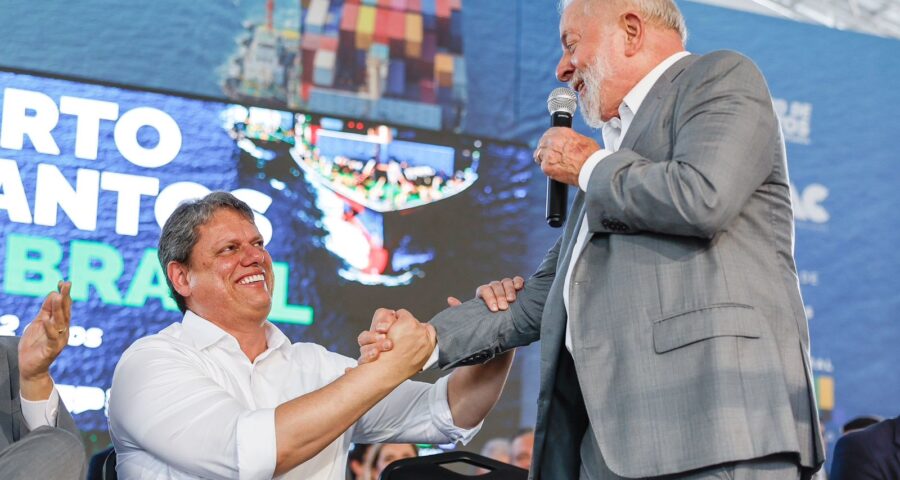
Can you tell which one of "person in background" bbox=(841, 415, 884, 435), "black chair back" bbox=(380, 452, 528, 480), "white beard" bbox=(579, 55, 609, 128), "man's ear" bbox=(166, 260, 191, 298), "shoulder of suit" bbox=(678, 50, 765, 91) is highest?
"shoulder of suit" bbox=(678, 50, 765, 91)

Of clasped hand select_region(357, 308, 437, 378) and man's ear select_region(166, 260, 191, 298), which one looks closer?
clasped hand select_region(357, 308, 437, 378)

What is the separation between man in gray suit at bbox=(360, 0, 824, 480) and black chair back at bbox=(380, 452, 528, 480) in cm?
A: 60

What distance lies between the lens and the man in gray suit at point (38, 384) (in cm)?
193

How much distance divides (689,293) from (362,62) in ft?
8.74

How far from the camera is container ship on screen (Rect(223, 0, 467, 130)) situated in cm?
403

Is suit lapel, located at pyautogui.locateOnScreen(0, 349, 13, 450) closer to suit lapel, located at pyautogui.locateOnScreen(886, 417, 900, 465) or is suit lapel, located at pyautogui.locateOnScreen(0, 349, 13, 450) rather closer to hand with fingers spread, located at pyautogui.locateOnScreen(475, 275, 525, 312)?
hand with fingers spread, located at pyautogui.locateOnScreen(475, 275, 525, 312)

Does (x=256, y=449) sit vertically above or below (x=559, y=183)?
below

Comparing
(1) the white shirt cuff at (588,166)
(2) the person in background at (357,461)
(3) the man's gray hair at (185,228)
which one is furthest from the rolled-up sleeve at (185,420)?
(2) the person in background at (357,461)

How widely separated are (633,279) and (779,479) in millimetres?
389

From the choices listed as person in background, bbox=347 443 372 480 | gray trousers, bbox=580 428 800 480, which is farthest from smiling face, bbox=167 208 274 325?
person in background, bbox=347 443 372 480

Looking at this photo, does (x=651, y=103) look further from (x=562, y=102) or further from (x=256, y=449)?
(x=256, y=449)

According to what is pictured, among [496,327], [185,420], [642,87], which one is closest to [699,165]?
[642,87]

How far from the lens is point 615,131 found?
2084mm

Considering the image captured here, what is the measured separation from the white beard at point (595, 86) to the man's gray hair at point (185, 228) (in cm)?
106
